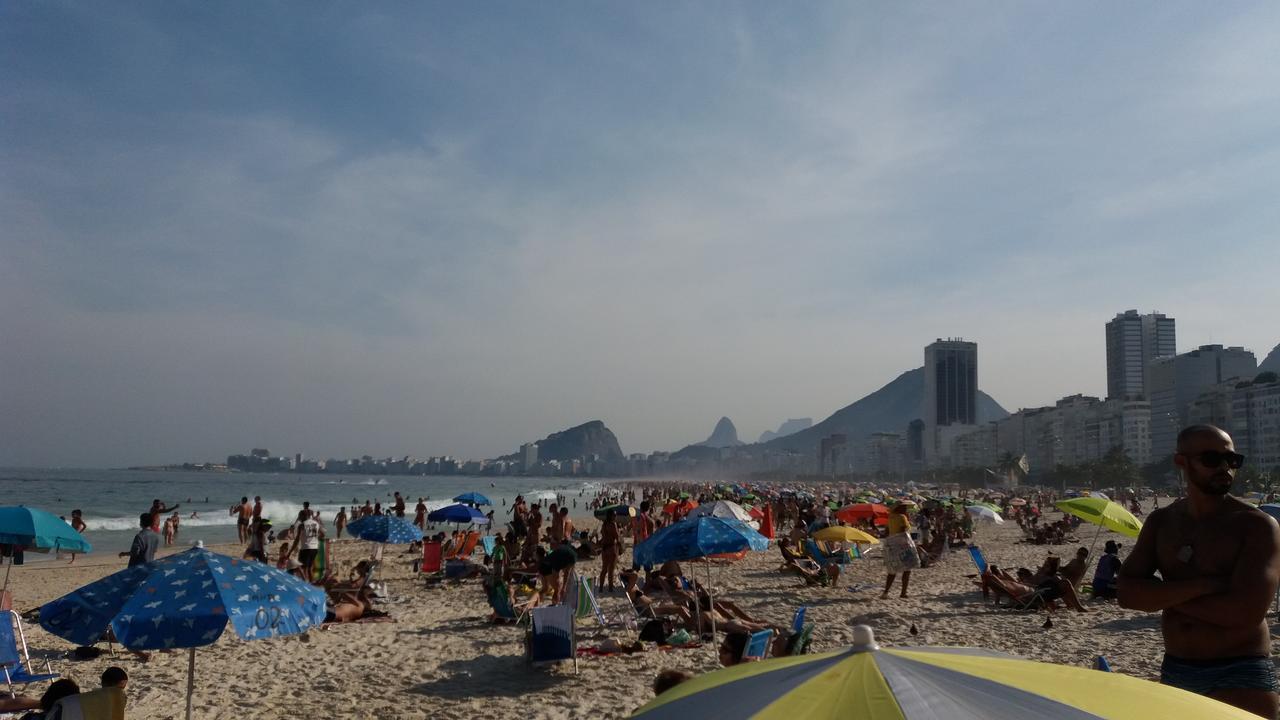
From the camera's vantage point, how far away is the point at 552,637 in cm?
725

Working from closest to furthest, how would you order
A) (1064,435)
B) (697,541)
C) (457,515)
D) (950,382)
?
(697,541) < (457,515) < (1064,435) < (950,382)

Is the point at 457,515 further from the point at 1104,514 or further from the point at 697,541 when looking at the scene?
the point at 1104,514

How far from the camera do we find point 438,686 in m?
7.05

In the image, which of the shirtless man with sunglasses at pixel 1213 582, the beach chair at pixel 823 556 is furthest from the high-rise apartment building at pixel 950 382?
the shirtless man with sunglasses at pixel 1213 582

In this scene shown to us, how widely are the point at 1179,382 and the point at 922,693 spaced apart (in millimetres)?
138471

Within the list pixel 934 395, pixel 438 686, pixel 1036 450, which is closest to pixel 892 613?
pixel 438 686

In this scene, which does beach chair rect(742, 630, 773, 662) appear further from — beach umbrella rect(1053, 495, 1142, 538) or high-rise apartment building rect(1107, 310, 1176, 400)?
high-rise apartment building rect(1107, 310, 1176, 400)

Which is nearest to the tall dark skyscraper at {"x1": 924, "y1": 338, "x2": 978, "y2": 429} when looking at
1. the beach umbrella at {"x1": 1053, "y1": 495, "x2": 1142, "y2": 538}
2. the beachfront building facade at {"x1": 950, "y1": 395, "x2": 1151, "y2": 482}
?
the beachfront building facade at {"x1": 950, "y1": 395, "x2": 1151, "y2": 482}

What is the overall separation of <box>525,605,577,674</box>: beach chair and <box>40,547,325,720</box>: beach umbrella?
3.44 m

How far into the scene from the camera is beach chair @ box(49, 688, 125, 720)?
12.9 feet

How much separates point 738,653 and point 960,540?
17381mm

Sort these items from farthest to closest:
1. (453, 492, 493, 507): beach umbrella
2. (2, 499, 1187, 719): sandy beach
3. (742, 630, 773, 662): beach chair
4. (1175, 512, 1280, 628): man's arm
Result: 1. (453, 492, 493, 507): beach umbrella
2. (2, 499, 1187, 719): sandy beach
3. (742, 630, 773, 662): beach chair
4. (1175, 512, 1280, 628): man's arm

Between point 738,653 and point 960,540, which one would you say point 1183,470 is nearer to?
point 738,653

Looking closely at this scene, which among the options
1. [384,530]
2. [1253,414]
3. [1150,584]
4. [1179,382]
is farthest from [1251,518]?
[1179,382]
